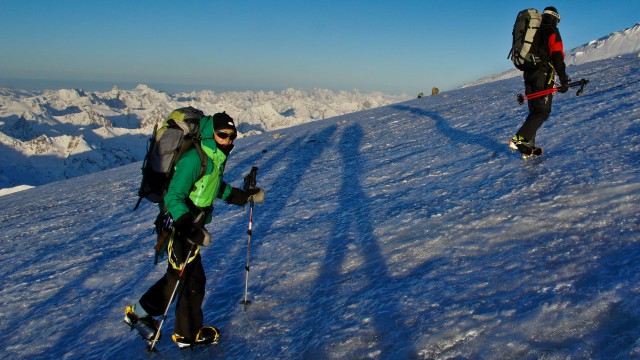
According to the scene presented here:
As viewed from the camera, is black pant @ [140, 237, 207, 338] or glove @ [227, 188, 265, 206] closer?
black pant @ [140, 237, 207, 338]

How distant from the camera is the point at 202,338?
4.38m

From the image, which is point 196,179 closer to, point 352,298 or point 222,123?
point 222,123

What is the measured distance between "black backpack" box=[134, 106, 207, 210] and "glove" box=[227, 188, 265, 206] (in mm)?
979

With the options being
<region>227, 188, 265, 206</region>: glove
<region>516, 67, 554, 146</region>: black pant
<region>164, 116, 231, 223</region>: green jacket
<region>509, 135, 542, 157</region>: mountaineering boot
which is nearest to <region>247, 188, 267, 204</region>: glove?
<region>227, 188, 265, 206</region>: glove

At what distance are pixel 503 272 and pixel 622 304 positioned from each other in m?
1.05

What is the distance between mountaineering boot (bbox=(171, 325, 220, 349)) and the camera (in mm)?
4367

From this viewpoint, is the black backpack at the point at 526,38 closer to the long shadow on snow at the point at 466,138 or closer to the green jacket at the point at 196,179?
the long shadow on snow at the point at 466,138

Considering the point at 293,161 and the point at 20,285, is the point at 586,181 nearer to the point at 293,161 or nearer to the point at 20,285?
the point at 20,285

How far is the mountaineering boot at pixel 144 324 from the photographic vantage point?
4.55 metres

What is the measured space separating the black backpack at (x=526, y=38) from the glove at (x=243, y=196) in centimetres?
586

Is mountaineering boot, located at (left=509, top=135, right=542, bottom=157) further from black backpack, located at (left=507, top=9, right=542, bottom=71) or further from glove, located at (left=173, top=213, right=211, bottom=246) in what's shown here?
glove, located at (left=173, top=213, right=211, bottom=246)

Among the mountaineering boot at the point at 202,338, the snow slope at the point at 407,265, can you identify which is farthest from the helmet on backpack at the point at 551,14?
the mountaineering boot at the point at 202,338

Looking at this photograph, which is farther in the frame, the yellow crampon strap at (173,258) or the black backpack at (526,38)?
the black backpack at (526,38)

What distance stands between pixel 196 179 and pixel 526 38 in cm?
681
